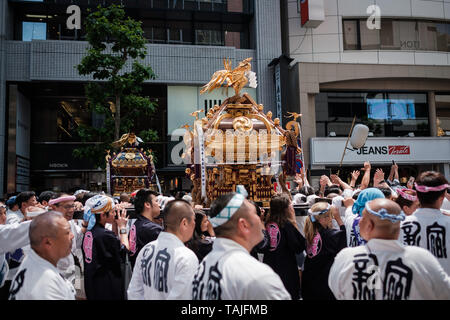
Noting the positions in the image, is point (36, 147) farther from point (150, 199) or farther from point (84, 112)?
point (150, 199)

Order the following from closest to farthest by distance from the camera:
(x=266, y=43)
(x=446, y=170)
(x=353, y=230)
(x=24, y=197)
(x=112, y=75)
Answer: (x=353, y=230), (x=24, y=197), (x=112, y=75), (x=266, y=43), (x=446, y=170)

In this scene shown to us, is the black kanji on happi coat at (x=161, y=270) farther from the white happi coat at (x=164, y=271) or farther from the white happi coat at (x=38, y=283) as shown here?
the white happi coat at (x=38, y=283)

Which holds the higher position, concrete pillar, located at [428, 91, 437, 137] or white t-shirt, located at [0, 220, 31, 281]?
concrete pillar, located at [428, 91, 437, 137]

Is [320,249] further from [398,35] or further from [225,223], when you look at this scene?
[398,35]

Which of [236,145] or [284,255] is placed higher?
[236,145]

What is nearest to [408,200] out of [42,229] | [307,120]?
[42,229]

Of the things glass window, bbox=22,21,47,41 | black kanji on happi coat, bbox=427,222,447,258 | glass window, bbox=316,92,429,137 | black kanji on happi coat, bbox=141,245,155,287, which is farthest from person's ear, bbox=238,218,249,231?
glass window, bbox=22,21,47,41

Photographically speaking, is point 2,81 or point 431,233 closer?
point 431,233

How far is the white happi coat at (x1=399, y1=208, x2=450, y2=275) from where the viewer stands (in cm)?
309

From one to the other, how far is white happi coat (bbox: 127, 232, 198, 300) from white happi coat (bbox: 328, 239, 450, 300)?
3.40 ft

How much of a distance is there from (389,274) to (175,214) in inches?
63.1

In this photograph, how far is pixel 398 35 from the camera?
19156mm

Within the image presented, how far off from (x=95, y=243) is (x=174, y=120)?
14.1 meters

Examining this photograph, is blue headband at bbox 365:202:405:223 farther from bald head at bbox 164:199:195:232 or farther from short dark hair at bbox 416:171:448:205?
bald head at bbox 164:199:195:232
